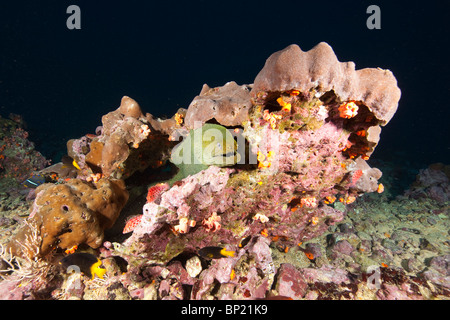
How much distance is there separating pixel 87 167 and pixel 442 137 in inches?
1628

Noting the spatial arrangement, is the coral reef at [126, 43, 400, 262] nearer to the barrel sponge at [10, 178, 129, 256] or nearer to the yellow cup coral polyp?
the yellow cup coral polyp

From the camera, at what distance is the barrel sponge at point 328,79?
2.44 meters

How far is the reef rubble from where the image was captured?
2752 mm

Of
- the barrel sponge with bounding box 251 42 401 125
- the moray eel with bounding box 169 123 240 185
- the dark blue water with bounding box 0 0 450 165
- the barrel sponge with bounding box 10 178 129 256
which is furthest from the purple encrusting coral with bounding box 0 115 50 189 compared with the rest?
the barrel sponge with bounding box 251 42 401 125

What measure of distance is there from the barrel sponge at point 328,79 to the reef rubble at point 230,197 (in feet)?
0.05

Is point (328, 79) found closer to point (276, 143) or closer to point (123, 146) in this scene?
point (276, 143)

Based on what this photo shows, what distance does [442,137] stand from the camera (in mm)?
27781

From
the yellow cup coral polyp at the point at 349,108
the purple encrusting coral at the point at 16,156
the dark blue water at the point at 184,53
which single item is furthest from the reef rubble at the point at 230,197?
the dark blue water at the point at 184,53

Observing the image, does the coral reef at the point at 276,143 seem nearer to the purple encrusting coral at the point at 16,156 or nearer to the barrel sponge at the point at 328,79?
the barrel sponge at the point at 328,79

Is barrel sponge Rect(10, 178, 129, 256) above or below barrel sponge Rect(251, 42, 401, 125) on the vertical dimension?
below

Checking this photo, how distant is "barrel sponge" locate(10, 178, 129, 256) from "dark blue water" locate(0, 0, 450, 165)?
16403 millimetres

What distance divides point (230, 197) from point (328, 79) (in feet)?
7.46
